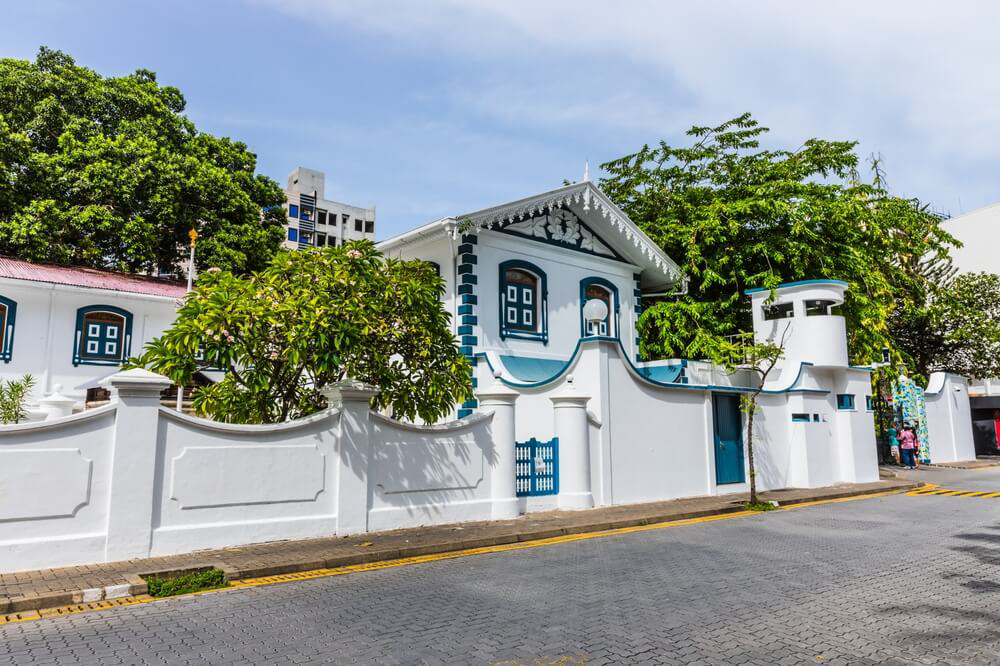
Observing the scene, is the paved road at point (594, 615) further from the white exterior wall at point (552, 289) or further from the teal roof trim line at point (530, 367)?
the white exterior wall at point (552, 289)

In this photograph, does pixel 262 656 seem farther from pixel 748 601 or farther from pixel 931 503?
pixel 931 503

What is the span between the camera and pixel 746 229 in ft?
69.3

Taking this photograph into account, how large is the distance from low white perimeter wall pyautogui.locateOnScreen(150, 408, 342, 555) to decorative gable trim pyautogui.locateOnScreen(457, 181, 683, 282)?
6904mm

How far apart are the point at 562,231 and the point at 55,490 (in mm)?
12572

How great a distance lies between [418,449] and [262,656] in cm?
587

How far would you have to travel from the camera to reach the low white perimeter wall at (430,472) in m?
10.1

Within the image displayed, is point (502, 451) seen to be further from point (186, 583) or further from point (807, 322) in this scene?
point (807, 322)

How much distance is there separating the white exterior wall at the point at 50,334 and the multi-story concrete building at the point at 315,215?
4068 cm

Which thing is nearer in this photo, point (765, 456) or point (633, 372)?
point (633, 372)

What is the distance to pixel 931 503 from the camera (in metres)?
14.5

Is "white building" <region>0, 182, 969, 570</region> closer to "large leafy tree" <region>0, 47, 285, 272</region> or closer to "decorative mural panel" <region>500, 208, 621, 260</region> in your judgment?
"decorative mural panel" <region>500, 208, 621, 260</region>

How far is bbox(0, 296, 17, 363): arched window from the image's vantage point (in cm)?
1989

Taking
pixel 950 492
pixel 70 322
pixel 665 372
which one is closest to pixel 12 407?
pixel 70 322

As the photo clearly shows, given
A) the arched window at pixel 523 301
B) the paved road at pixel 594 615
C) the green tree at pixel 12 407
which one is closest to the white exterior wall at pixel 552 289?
the arched window at pixel 523 301
